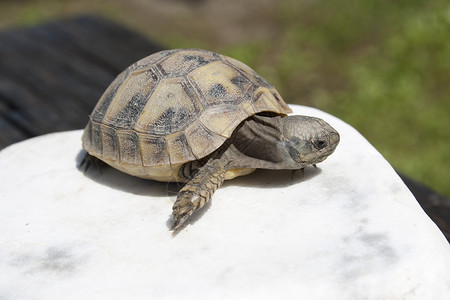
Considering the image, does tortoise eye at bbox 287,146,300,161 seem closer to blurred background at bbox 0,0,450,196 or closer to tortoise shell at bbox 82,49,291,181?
tortoise shell at bbox 82,49,291,181

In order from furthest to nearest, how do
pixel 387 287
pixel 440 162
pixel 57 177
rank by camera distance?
pixel 440 162
pixel 57 177
pixel 387 287

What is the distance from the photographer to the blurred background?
6.02 metres

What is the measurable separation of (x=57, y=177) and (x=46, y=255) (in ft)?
2.70

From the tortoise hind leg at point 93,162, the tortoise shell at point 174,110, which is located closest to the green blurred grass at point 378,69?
the tortoise shell at point 174,110

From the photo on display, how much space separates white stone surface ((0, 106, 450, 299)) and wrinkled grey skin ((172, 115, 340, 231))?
142 millimetres

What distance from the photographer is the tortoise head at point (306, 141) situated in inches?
113

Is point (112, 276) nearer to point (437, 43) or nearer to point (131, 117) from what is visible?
point (131, 117)

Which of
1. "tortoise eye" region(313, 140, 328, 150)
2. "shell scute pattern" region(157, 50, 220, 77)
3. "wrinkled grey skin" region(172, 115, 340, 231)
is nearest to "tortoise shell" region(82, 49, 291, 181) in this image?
"shell scute pattern" region(157, 50, 220, 77)

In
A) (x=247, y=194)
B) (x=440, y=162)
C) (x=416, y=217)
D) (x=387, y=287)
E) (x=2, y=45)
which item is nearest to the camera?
(x=387, y=287)

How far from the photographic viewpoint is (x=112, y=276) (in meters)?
2.48

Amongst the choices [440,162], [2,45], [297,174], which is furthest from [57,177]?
[440,162]

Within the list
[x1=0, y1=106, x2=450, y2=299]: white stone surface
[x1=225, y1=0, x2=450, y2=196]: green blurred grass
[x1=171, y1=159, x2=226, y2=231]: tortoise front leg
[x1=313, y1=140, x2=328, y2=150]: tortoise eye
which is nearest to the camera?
[x1=0, y1=106, x2=450, y2=299]: white stone surface

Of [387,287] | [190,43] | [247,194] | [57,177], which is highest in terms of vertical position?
[387,287]

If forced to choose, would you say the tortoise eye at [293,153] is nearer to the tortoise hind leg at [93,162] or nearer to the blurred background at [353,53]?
the tortoise hind leg at [93,162]
